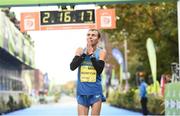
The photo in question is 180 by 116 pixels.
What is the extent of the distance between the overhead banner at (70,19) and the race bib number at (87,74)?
6045mm

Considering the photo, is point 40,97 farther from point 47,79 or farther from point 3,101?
point 3,101

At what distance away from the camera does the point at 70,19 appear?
12.3 m

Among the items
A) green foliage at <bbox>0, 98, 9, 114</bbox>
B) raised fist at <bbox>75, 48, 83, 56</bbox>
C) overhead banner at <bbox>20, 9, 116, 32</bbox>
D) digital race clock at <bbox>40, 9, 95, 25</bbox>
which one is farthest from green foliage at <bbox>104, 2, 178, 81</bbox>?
raised fist at <bbox>75, 48, 83, 56</bbox>

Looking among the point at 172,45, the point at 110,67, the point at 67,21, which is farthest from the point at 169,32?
the point at 110,67

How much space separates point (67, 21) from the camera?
12.4 metres

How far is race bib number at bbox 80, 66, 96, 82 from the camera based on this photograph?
20.4 feet

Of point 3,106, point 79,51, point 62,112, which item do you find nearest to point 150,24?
point 62,112

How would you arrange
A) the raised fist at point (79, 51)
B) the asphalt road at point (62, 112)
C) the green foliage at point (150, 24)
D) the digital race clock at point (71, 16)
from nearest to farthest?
the raised fist at point (79, 51)
the digital race clock at point (71, 16)
the green foliage at point (150, 24)
the asphalt road at point (62, 112)

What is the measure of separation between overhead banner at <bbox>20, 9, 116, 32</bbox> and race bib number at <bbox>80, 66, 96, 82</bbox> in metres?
6.04

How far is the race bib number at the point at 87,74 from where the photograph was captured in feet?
20.4

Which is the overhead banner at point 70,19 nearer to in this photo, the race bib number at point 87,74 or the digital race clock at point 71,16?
the digital race clock at point 71,16

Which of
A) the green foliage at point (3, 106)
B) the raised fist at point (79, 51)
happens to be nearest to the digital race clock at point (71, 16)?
the raised fist at point (79, 51)

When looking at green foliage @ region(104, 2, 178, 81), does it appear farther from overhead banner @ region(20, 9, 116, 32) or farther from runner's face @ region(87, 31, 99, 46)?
runner's face @ region(87, 31, 99, 46)

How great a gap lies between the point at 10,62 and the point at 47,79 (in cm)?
2969
